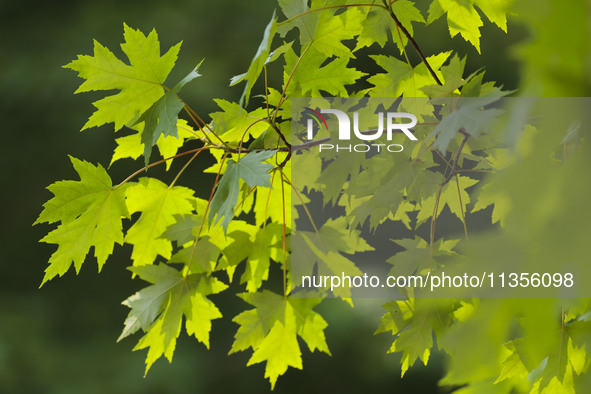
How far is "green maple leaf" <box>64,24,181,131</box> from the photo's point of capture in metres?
0.66

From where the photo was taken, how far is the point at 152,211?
2.50 ft

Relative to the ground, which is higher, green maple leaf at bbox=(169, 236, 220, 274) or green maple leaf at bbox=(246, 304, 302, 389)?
green maple leaf at bbox=(169, 236, 220, 274)

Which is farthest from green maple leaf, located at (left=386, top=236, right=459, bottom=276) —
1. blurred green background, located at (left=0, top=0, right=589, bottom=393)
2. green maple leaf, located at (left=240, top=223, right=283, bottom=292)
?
blurred green background, located at (left=0, top=0, right=589, bottom=393)

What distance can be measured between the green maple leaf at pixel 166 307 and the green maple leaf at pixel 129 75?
19 cm

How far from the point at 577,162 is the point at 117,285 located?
9.95ft

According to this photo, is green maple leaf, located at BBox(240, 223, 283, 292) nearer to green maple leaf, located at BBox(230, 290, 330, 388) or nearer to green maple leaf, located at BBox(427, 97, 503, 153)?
green maple leaf, located at BBox(230, 290, 330, 388)

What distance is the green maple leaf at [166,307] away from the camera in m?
0.67

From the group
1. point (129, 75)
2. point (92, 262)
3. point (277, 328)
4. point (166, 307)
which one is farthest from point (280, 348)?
point (92, 262)

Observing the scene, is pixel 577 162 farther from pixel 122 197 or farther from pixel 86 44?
pixel 86 44

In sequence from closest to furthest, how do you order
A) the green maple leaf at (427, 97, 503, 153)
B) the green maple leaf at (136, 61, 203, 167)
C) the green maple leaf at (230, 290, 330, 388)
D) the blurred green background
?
the green maple leaf at (427, 97, 503, 153) → the green maple leaf at (136, 61, 203, 167) → the green maple leaf at (230, 290, 330, 388) → the blurred green background

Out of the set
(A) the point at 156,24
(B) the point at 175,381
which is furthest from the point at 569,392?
(A) the point at 156,24

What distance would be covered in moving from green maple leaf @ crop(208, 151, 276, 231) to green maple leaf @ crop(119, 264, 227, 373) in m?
0.15

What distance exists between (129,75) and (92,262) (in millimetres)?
2520

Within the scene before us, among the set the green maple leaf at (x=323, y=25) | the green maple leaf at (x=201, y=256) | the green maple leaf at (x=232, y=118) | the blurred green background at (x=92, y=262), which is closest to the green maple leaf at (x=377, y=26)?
the green maple leaf at (x=323, y=25)
